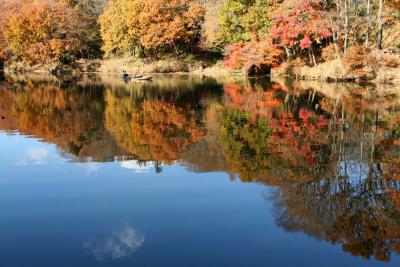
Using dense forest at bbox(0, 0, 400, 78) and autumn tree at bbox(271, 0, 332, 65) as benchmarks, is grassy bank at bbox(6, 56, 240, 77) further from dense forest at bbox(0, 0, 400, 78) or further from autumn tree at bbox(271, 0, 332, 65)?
autumn tree at bbox(271, 0, 332, 65)

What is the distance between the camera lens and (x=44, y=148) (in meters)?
18.1

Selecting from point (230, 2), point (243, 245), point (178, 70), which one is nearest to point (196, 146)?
point (243, 245)

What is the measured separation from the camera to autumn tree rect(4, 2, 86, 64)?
65250 millimetres

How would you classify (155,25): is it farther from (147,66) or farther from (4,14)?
(4,14)

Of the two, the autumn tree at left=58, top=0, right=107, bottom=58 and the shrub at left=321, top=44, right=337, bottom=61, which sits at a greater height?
the autumn tree at left=58, top=0, right=107, bottom=58

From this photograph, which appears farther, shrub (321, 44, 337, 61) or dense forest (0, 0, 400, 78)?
shrub (321, 44, 337, 61)

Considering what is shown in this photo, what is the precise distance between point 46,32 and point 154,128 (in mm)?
50591

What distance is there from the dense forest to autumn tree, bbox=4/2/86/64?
136mm

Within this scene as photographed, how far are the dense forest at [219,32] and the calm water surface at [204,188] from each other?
59.3ft

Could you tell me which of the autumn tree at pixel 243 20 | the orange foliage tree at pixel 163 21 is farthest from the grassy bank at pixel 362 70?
the orange foliage tree at pixel 163 21

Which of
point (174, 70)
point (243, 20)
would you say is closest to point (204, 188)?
point (243, 20)

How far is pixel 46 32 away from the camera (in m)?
66.2

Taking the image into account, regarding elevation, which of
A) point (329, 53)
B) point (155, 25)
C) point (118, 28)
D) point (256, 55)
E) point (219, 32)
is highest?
point (155, 25)

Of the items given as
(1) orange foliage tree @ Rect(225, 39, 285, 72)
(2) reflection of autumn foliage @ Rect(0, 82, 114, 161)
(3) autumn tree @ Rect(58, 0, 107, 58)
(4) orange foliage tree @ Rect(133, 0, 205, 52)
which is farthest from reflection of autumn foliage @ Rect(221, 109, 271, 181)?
(3) autumn tree @ Rect(58, 0, 107, 58)
